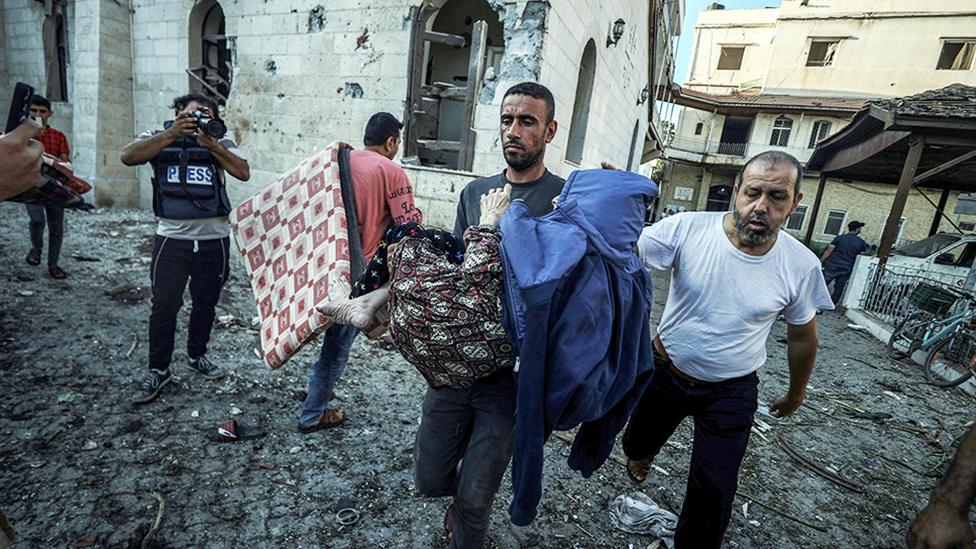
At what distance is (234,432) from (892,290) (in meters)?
10.8

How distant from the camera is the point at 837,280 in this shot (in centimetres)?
930

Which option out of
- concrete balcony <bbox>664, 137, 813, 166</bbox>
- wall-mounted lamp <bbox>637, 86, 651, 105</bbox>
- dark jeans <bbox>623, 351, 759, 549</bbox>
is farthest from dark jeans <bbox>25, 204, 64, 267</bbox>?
concrete balcony <bbox>664, 137, 813, 166</bbox>

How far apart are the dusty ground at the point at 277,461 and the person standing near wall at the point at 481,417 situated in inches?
22.9

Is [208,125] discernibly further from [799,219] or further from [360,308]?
[799,219]

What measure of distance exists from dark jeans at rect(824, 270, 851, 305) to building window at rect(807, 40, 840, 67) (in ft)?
65.2

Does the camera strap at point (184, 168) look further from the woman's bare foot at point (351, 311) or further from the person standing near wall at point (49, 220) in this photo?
the person standing near wall at point (49, 220)

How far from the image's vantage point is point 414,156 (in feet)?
19.0

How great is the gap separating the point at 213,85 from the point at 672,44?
16049 millimetres

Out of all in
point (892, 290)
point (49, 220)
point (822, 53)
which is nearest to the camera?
point (49, 220)

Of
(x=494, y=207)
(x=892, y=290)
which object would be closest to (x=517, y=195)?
(x=494, y=207)

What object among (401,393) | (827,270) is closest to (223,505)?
(401,393)

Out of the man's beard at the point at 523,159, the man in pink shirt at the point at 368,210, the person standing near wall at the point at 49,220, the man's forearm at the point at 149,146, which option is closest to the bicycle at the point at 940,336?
the man's beard at the point at 523,159

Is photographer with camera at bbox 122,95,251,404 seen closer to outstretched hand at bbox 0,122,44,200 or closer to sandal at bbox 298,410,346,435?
sandal at bbox 298,410,346,435

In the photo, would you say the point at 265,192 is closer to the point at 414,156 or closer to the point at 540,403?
the point at 540,403
